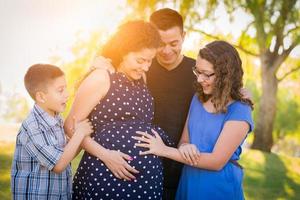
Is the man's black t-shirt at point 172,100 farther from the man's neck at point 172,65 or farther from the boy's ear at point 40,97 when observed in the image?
the boy's ear at point 40,97

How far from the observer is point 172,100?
360 centimetres

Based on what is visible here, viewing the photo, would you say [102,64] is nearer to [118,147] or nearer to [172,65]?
[118,147]

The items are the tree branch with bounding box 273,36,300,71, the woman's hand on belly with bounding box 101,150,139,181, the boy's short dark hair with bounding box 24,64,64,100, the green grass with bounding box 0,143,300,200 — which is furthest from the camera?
the tree branch with bounding box 273,36,300,71

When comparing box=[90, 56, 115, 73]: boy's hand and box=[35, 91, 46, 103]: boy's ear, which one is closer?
box=[90, 56, 115, 73]: boy's hand

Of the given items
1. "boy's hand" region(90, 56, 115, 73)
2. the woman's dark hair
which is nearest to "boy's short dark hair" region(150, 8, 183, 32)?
the woman's dark hair


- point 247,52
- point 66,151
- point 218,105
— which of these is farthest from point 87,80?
point 247,52

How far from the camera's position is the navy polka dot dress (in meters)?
2.84

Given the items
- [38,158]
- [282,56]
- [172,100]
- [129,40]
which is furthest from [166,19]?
[282,56]

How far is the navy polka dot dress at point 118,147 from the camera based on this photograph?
9.32ft

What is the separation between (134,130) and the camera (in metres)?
2.90

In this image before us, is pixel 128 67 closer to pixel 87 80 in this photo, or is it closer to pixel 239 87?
pixel 87 80

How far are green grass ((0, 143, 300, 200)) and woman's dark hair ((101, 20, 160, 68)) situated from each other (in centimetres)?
333

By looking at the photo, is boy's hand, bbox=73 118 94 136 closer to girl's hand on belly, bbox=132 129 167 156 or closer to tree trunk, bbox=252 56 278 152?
girl's hand on belly, bbox=132 129 167 156

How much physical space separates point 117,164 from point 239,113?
81 centimetres
